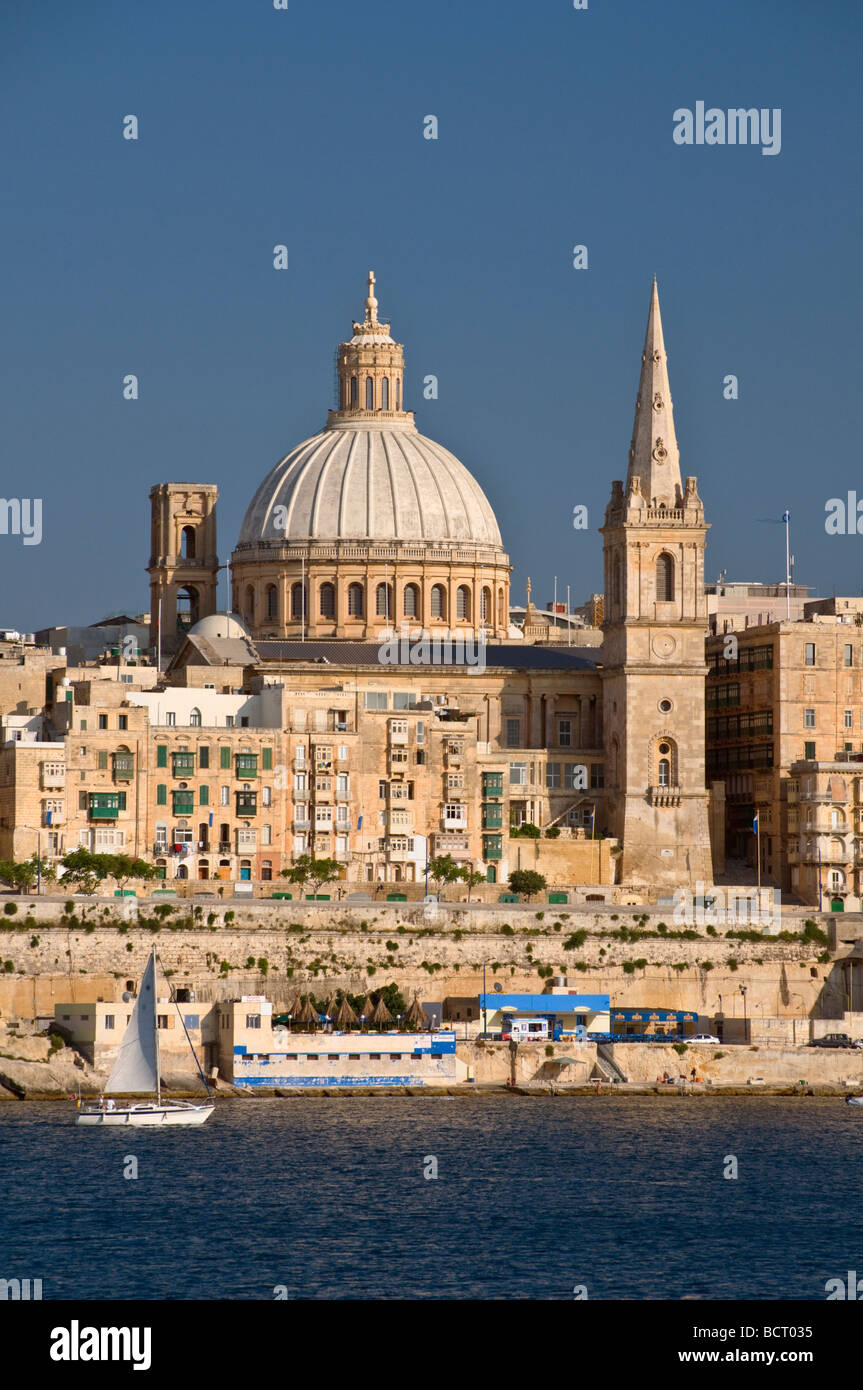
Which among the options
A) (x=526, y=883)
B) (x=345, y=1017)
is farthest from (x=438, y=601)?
(x=345, y=1017)

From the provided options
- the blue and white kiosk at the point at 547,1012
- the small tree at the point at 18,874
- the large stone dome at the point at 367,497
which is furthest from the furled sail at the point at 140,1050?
the large stone dome at the point at 367,497

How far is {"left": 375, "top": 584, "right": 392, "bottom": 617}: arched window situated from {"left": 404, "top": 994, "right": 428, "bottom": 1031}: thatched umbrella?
26624 millimetres

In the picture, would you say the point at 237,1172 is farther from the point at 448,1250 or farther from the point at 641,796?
the point at 641,796

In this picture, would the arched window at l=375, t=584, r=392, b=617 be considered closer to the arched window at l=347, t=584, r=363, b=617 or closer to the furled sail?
the arched window at l=347, t=584, r=363, b=617

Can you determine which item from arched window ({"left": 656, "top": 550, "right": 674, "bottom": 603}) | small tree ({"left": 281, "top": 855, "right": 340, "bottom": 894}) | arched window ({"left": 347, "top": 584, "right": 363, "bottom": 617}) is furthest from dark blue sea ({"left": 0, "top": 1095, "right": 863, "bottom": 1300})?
arched window ({"left": 347, "top": 584, "right": 363, "bottom": 617})

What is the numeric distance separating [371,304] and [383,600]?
1367 cm

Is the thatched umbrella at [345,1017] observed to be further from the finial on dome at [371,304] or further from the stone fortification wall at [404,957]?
the finial on dome at [371,304]

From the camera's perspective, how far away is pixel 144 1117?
60.2 meters

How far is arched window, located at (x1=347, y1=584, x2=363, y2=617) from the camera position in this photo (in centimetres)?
9612

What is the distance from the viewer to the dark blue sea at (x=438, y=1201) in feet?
133

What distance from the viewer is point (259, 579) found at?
9706cm

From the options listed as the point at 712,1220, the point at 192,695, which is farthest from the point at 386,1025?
the point at 712,1220

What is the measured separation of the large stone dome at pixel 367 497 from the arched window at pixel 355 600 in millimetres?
1808

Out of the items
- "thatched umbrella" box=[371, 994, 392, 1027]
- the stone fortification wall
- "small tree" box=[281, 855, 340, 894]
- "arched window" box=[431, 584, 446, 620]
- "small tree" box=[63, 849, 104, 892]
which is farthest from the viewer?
"arched window" box=[431, 584, 446, 620]
